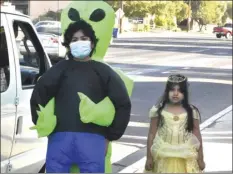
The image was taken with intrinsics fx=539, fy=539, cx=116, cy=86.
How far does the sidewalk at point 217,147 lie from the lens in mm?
6786

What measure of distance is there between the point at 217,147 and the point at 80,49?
5.21 m

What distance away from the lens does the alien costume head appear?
11.3ft

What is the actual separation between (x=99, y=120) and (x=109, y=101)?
5.2 inches

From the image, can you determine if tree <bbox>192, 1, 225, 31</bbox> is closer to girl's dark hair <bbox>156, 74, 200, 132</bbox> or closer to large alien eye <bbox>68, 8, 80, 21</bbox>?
girl's dark hair <bbox>156, 74, 200, 132</bbox>

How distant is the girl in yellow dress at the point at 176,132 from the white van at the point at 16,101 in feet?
4.30

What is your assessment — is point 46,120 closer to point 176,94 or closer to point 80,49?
point 80,49

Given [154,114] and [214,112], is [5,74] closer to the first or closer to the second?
[154,114]

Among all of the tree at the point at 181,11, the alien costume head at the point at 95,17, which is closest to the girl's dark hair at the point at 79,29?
the alien costume head at the point at 95,17

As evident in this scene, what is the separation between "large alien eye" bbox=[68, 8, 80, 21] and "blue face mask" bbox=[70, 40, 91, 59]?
217 millimetres

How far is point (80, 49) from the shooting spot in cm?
329

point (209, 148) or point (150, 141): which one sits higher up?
point (150, 141)

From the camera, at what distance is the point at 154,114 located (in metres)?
4.14

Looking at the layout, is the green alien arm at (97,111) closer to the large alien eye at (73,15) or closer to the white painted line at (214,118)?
the large alien eye at (73,15)

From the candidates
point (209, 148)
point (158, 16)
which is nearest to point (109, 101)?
point (209, 148)
